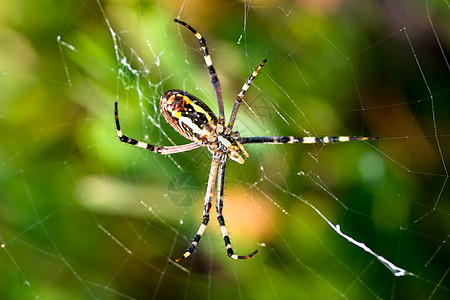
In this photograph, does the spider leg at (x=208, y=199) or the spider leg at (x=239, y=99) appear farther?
the spider leg at (x=208, y=199)

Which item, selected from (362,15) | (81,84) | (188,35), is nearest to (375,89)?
(362,15)

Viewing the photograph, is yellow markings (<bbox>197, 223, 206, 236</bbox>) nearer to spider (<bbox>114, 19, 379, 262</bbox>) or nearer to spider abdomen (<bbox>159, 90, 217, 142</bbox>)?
spider (<bbox>114, 19, 379, 262</bbox>)

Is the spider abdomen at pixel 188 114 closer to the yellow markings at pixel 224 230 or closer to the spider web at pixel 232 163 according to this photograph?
the spider web at pixel 232 163

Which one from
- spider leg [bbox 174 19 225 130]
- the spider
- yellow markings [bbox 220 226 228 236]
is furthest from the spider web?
spider leg [bbox 174 19 225 130]

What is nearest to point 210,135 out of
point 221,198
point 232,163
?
point 232,163

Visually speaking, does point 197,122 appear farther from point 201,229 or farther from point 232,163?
point 201,229

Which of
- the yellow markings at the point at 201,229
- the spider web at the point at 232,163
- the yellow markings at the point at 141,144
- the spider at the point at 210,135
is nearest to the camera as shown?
the spider web at the point at 232,163

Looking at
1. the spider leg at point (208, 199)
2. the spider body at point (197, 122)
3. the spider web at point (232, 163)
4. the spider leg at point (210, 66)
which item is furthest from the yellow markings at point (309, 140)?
the spider leg at point (208, 199)

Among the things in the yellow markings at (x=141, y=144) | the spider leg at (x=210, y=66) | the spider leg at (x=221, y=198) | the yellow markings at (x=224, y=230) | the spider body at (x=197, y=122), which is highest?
the spider leg at (x=210, y=66)
